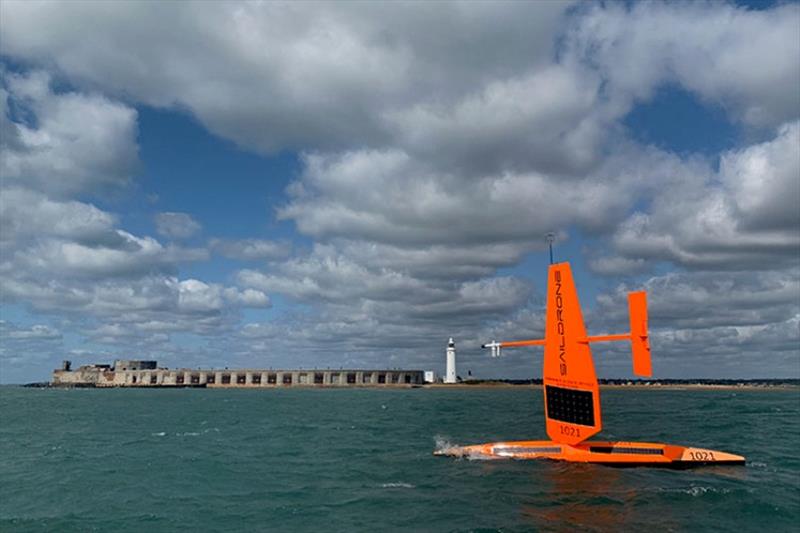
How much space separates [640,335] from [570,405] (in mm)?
9458

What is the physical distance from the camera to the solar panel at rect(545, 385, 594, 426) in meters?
46.8

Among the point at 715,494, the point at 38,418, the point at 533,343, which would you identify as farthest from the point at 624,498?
the point at 38,418

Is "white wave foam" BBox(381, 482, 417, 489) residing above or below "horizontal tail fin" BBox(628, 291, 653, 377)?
below

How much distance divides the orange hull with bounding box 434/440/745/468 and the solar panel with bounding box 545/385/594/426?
8.18 feet

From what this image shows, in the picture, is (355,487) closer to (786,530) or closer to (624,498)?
(624,498)

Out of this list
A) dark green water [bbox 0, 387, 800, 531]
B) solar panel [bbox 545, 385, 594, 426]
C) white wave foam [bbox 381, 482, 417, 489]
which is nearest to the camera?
dark green water [bbox 0, 387, 800, 531]

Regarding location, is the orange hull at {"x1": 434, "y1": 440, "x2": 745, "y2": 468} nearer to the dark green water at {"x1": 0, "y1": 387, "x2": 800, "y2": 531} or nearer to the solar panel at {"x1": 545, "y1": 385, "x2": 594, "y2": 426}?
the dark green water at {"x1": 0, "y1": 387, "x2": 800, "y2": 531}

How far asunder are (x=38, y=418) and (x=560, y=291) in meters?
98.0

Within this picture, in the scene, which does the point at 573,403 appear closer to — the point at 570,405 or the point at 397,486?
the point at 570,405

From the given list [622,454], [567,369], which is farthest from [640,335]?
[622,454]

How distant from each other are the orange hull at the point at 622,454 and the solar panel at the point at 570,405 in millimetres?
2495

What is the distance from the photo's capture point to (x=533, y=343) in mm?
50719

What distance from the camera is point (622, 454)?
48.3 m

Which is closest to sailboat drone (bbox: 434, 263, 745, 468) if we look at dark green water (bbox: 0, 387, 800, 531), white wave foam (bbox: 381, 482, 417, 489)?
dark green water (bbox: 0, 387, 800, 531)
